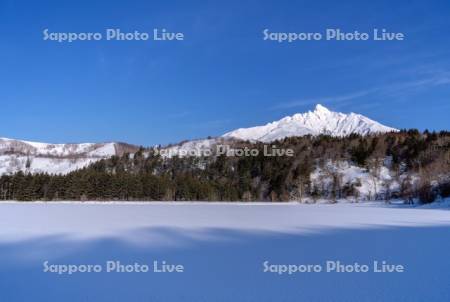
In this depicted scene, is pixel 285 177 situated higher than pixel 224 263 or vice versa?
pixel 285 177

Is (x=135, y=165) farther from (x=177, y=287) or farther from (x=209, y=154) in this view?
(x=177, y=287)

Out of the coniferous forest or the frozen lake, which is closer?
the frozen lake

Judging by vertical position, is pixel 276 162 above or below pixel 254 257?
above

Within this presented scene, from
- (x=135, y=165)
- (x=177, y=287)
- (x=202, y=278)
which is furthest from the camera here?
(x=135, y=165)

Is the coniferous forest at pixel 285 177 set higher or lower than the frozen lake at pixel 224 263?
higher

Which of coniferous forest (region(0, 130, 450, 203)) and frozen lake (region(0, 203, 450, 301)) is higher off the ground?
coniferous forest (region(0, 130, 450, 203))

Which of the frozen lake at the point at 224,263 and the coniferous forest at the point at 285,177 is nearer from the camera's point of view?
the frozen lake at the point at 224,263

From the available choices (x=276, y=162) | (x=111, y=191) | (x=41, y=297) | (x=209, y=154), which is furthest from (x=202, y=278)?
(x=209, y=154)

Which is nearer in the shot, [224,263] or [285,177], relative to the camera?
[224,263]
